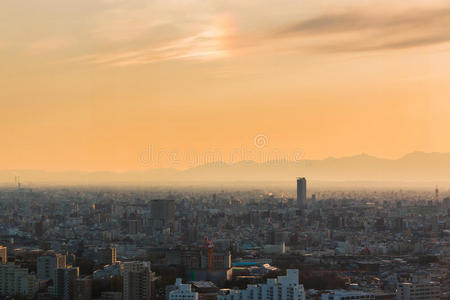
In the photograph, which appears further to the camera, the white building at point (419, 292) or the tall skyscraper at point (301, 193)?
the tall skyscraper at point (301, 193)

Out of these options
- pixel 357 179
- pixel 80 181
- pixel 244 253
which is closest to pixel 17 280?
pixel 244 253

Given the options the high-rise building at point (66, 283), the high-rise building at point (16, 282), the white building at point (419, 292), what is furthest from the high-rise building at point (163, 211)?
the white building at point (419, 292)

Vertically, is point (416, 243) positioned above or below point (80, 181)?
below

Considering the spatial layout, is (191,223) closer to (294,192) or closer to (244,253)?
(244,253)

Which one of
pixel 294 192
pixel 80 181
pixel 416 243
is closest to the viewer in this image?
pixel 416 243

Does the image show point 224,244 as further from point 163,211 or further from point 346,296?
point 346,296

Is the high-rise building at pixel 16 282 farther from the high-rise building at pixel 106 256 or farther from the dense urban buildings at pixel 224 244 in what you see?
the high-rise building at pixel 106 256

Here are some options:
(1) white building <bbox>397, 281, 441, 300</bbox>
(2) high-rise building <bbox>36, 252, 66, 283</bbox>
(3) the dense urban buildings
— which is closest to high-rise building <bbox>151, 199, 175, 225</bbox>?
(3) the dense urban buildings
